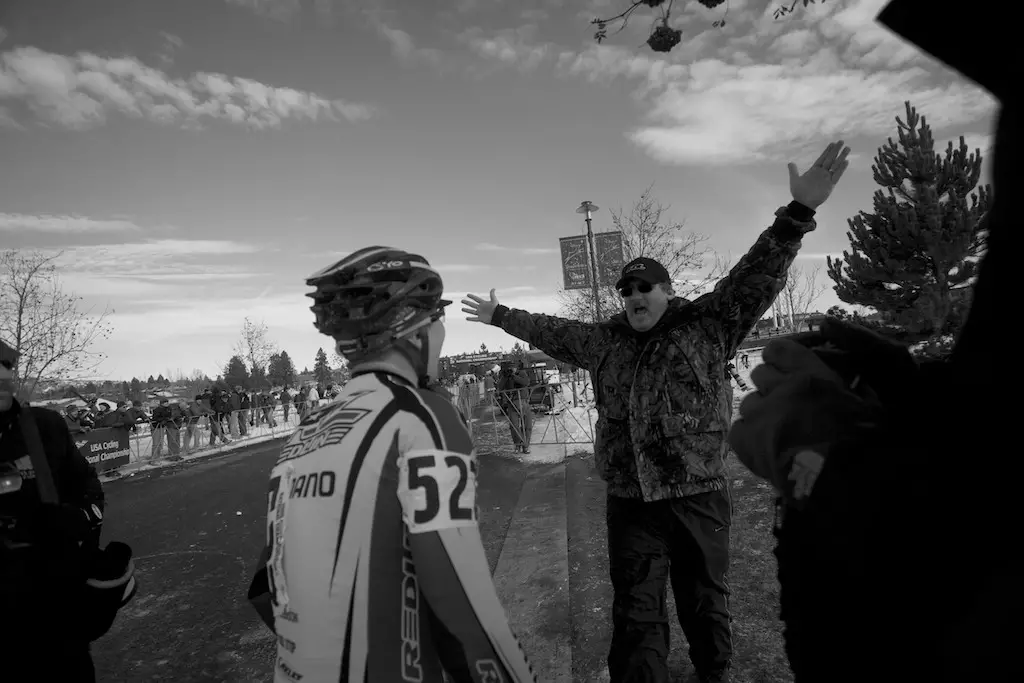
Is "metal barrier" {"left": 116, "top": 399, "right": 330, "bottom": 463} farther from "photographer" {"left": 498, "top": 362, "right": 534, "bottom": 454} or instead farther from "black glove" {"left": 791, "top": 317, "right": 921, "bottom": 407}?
"black glove" {"left": 791, "top": 317, "right": 921, "bottom": 407}

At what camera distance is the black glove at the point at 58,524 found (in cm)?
221

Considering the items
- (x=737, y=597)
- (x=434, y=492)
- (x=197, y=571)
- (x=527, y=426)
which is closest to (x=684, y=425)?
(x=737, y=597)

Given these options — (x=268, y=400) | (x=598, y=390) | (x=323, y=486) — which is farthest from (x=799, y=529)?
(x=268, y=400)

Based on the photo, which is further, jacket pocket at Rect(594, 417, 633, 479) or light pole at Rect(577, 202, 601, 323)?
light pole at Rect(577, 202, 601, 323)

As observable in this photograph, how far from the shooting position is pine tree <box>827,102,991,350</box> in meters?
13.2

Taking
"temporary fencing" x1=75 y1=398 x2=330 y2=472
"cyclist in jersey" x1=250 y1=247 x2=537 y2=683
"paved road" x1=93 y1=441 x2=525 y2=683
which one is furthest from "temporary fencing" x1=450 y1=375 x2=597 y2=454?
"cyclist in jersey" x1=250 y1=247 x2=537 y2=683

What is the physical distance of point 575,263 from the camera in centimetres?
1377

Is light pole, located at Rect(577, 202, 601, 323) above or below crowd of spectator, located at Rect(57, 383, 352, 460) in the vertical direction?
above

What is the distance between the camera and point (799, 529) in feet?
2.94

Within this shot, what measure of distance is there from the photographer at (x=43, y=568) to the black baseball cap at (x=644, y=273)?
2.80 metres

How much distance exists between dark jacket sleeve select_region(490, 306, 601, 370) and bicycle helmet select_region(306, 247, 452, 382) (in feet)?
5.41

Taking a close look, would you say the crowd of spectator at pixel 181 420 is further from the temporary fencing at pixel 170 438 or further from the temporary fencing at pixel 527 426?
the temporary fencing at pixel 527 426

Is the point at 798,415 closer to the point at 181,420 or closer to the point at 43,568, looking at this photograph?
the point at 43,568

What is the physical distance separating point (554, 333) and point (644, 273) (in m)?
0.74
